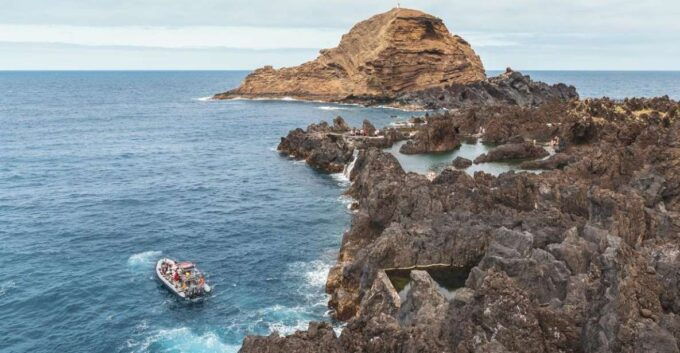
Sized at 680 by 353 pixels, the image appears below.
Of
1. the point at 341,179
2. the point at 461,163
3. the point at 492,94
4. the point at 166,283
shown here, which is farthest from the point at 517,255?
the point at 492,94

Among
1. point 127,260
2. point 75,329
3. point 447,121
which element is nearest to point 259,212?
point 127,260

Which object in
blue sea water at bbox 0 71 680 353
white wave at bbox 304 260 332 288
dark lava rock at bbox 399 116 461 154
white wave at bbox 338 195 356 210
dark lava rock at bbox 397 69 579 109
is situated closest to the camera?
blue sea water at bbox 0 71 680 353

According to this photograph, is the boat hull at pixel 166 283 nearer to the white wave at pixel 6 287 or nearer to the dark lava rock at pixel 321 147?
the white wave at pixel 6 287

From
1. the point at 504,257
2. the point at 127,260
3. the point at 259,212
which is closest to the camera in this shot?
the point at 504,257

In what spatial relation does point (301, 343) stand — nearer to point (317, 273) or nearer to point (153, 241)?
point (317, 273)

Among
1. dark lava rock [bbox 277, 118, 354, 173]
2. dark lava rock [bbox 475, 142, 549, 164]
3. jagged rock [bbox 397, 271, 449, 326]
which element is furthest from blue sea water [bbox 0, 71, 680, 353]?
dark lava rock [bbox 475, 142, 549, 164]

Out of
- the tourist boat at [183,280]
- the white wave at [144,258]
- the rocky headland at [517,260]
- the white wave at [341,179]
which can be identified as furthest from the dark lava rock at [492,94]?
the tourist boat at [183,280]

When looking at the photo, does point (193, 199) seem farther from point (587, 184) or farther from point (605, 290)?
point (605, 290)

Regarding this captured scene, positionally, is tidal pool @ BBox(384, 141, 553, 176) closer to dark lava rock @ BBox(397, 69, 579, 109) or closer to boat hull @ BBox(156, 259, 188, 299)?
boat hull @ BBox(156, 259, 188, 299)
